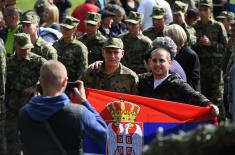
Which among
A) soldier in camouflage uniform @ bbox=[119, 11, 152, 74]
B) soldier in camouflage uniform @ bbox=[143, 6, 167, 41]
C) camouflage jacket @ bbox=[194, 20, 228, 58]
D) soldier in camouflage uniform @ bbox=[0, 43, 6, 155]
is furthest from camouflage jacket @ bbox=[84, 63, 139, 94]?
camouflage jacket @ bbox=[194, 20, 228, 58]

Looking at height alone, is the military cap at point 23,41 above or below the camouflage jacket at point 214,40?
above

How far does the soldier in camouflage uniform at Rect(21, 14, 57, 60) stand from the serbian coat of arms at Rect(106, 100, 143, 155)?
3.26 m

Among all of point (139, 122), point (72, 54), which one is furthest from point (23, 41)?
point (139, 122)

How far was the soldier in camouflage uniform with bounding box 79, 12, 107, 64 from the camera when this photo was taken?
473 inches

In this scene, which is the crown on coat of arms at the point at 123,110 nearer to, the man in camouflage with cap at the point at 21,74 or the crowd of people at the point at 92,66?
the crowd of people at the point at 92,66

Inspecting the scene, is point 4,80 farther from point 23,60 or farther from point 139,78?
point 139,78

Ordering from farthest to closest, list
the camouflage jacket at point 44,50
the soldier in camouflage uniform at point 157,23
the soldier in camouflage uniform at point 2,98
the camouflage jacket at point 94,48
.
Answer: the soldier in camouflage uniform at point 157,23 → the camouflage jacket at point 94,48 → the camouflage jacket at point 44,50 → the soldier in camouflage uniform at point 2,98

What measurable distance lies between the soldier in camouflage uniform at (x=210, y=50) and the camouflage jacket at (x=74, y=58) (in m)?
2.73

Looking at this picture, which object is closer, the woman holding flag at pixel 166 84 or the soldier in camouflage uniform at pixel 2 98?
the woman holding flag at pixel 166 84

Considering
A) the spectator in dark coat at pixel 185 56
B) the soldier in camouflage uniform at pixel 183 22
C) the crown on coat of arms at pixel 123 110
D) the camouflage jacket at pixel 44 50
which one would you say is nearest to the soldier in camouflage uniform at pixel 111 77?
the crown on coat of arms at pixel 123 110

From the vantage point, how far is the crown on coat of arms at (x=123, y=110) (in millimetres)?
7512

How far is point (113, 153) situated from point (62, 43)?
4408 mm

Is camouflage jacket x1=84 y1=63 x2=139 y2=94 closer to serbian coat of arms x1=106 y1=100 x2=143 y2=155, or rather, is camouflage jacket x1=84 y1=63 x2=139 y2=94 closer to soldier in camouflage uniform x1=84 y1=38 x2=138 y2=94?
soldier in camouflage uniform x1=84 y1=38 x2=138 y2=94

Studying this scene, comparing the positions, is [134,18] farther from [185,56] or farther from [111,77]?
[111,77]
